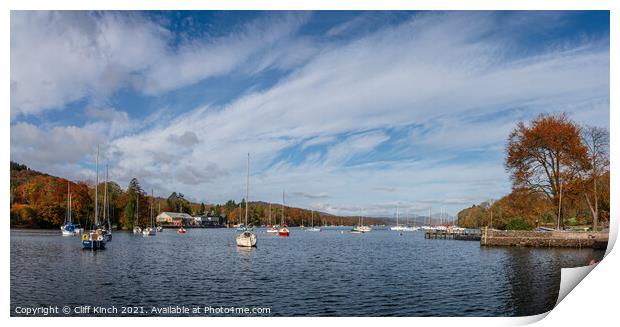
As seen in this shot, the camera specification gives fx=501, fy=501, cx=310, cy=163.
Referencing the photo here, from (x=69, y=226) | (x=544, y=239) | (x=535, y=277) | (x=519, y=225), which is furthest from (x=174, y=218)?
(x=535, y=277)

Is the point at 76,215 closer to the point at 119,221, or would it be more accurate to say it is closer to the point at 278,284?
the point at 119,221

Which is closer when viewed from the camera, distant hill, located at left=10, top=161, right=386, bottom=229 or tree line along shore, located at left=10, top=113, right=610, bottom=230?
tree line along shore, located at left=10, top=113, right=610, bottom=230

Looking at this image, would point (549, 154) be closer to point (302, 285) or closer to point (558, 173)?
point (558, 173)

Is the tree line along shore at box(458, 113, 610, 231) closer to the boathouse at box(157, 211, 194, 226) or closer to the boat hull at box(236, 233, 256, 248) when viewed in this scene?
the boat hull at box(236, 233, 256, 248)

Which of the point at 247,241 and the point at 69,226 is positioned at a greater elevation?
the point at 69,226

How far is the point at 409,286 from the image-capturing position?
1875 cm

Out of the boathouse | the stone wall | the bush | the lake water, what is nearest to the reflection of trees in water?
the lake water

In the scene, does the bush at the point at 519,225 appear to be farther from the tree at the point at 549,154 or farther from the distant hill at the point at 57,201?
the distant hill at the point at 57,201

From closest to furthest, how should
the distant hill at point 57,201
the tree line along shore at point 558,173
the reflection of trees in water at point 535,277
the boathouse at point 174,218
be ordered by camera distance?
the reflection of trees in water at point 535,277
the tree line along shore at point 558,173
the distant hill at point 57,201
the boathouse at point 174,218

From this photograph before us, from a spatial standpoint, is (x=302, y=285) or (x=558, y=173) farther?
(x=558, y=173)

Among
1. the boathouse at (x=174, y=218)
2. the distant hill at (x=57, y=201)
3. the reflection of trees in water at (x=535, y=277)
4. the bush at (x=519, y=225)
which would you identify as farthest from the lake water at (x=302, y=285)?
the boathouse at (x=174, y=218)

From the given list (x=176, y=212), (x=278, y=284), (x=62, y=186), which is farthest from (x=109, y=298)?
(x=176, y=212)

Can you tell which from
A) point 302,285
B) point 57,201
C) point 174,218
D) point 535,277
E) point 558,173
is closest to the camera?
point 302,285
